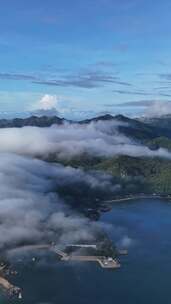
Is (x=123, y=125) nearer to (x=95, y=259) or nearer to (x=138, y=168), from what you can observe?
(x=138, y=168)

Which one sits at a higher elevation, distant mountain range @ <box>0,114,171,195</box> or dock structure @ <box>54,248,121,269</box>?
distant mountain range @ <box>0,114,171,195</box>

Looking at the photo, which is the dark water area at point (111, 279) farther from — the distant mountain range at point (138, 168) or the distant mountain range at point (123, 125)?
the distant mountain range at point (123, 125)

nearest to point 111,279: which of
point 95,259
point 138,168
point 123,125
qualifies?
point 95,259

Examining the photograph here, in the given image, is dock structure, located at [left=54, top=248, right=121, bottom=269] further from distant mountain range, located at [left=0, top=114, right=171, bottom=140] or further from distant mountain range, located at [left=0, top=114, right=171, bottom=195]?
distant mountain range, located at [left=0, top=114, right=171, bottom=140]

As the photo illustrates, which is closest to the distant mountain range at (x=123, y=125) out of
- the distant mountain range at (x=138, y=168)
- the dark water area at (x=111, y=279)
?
the distant mountain range at (x=138, y=168)

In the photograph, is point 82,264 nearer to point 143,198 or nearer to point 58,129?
point 143,198

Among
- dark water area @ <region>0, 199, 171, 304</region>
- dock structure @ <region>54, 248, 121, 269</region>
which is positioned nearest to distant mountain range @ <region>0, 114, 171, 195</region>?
dark water area @ <region>0, 199, 171, 304</region>

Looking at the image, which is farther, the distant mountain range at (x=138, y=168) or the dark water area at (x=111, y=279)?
the distant mountain range at (x=138, y=168)

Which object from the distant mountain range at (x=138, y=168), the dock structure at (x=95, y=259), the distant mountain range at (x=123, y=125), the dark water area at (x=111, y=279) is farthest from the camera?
the distant mountain range at (x=123, y=125)

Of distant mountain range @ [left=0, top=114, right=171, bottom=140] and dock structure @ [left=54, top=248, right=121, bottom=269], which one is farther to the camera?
distant mountain range @ [left=0, top=114, right=171, bottom=140]
